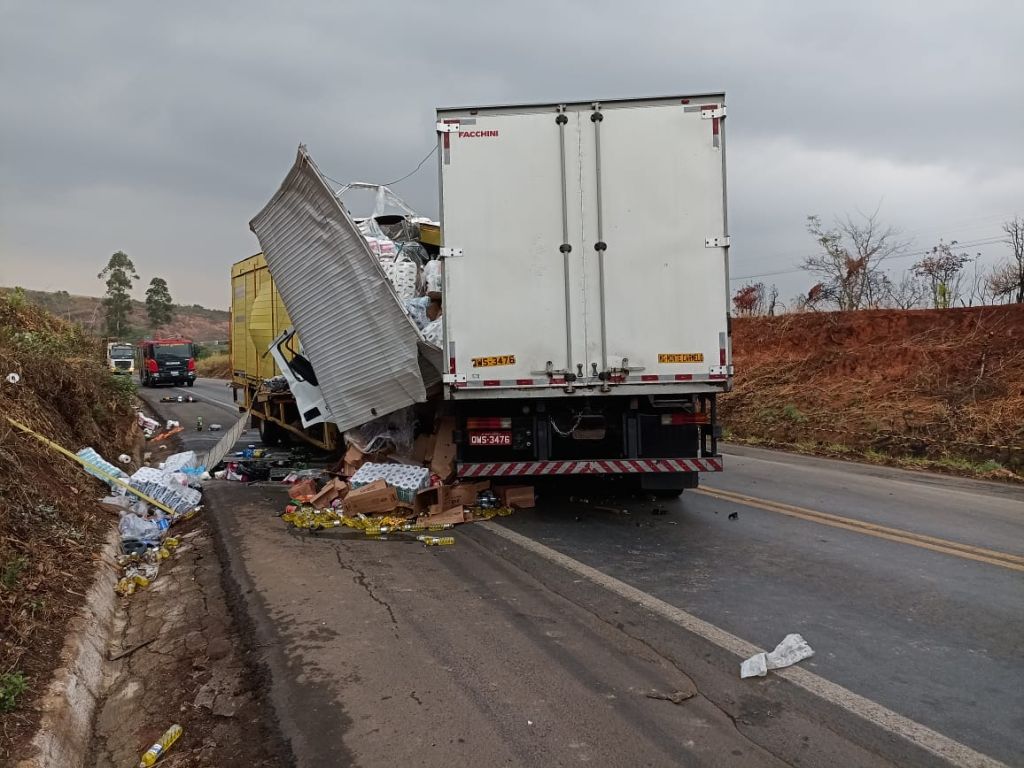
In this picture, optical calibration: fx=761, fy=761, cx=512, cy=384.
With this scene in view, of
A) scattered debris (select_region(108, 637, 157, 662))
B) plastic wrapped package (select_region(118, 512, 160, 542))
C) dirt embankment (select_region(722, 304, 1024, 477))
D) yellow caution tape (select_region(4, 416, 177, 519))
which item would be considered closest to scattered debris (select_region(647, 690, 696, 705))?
scattered debris (select_region(108, 637, 157, 662))

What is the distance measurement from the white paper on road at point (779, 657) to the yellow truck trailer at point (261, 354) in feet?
24.6

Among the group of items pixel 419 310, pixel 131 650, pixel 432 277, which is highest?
pixel 432 277

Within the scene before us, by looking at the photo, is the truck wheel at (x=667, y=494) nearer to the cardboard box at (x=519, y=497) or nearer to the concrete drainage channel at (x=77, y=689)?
the cardboard box at (x=519, y=497)

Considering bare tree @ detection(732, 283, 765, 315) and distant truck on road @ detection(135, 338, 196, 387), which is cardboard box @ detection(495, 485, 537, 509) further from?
distant truck on road @ detection(135, 338, 196, 387)

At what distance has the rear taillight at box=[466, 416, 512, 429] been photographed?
7383 mm

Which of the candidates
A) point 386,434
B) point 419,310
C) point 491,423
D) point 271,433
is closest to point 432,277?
point 419,310

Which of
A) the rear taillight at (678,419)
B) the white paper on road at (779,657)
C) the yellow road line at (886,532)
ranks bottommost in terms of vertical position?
the yellow road line at (886,532)

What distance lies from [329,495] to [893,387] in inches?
495

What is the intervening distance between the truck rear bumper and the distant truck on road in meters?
36.8

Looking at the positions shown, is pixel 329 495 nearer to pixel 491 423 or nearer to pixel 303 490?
pixel 303 490

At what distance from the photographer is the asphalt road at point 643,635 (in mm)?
3205

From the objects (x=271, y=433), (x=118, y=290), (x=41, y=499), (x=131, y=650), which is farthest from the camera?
(x=118, y=290)

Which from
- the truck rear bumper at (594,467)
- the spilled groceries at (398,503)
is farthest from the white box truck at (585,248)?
the spilled groceries at (398,503)

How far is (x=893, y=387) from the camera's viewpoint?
15797mm
